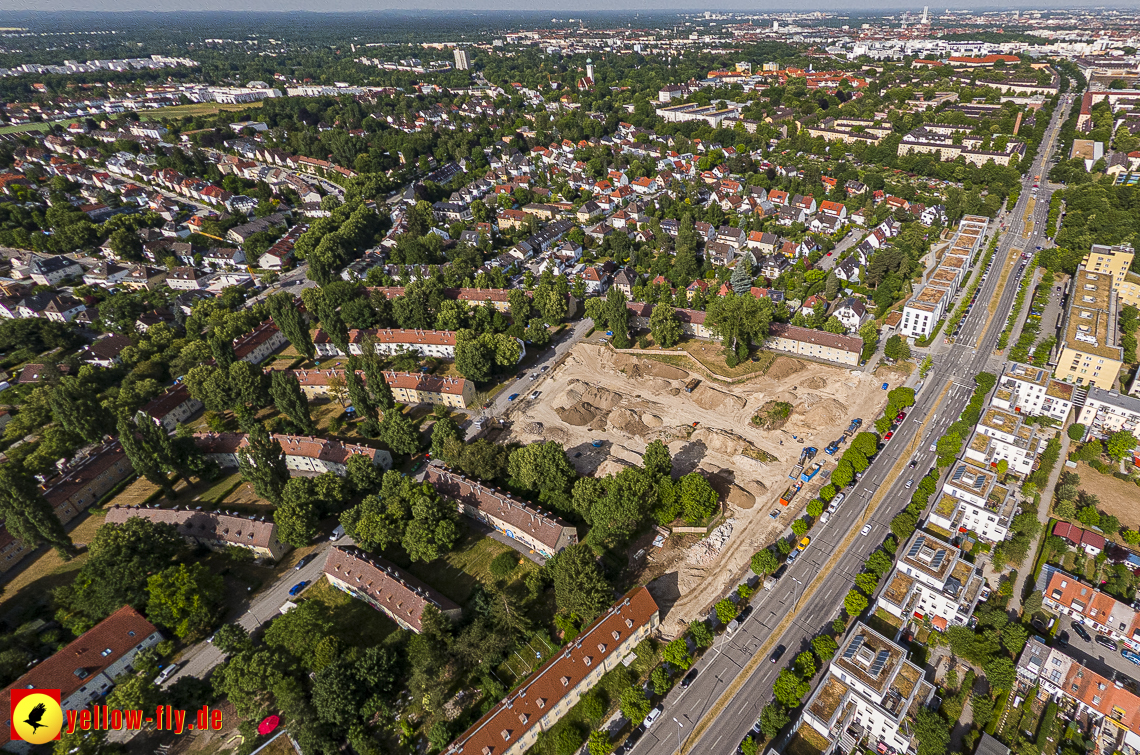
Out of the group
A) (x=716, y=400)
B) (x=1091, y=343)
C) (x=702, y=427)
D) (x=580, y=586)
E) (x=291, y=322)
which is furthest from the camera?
(x=291, y=322)

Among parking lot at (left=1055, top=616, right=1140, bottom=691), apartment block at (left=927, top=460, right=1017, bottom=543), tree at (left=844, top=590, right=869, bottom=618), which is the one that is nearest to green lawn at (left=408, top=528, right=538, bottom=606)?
tree at (left=844, top=590, right=869, bottom=618)

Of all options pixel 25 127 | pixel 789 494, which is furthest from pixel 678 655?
pixel 25 127

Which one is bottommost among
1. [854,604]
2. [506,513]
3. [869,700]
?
[854,604]

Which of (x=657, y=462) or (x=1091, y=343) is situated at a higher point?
(x=1091, y=343)

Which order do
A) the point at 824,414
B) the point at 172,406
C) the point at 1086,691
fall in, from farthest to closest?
1. the point at 172,406
2. the point at 824,414
3. the point at 1086,691

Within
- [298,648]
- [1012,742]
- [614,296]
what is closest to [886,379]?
[614,296]

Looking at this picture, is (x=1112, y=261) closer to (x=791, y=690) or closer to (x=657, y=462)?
(x=657, y=462)

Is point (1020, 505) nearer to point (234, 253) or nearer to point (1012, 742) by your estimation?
point (1012, 742)

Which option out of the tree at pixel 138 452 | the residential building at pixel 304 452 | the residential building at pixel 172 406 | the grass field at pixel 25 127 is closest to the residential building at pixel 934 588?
the residential building at pixel 304 452

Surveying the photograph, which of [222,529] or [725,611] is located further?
[222,529]
